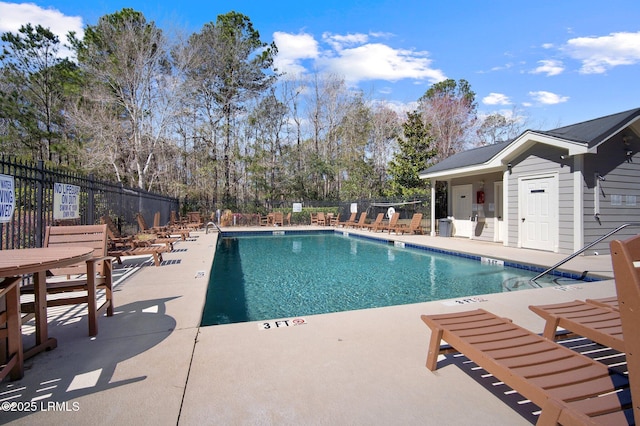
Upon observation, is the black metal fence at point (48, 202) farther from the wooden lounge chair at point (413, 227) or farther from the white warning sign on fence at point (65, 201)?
the wooden lounge chair at point (413, 227)

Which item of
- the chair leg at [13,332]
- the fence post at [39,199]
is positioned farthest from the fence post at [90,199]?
the chair leg at [13,332]

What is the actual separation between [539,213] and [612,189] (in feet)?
4.79

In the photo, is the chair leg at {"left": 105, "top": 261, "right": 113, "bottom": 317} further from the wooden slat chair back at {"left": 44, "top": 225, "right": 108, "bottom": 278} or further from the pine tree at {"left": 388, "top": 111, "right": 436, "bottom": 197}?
the pine tree at {"left": 388, "top": 111, "right": 436, "bottom": 197}

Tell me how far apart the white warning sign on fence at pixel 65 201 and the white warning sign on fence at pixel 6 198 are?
1.20 meters

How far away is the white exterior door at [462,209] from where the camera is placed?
1115 cm

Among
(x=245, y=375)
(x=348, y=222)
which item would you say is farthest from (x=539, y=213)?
(x=348, y=222)

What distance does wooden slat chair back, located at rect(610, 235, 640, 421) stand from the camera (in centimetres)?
101

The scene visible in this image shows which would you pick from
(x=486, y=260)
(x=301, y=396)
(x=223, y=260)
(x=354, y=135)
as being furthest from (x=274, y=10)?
(x=301, y=396)

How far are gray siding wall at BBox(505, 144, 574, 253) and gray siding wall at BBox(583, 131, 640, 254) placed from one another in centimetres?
29

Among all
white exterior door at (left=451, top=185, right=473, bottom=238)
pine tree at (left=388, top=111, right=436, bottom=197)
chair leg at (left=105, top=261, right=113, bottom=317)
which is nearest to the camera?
chair leg at (left=105, top=261, right=113, bottom=317)

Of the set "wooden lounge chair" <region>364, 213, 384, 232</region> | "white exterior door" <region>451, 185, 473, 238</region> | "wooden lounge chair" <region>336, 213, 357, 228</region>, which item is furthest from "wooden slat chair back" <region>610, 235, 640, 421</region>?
"wooden lounge chair" <region>336, 213, 357, 228</region>

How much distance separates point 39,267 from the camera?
182 centimetres

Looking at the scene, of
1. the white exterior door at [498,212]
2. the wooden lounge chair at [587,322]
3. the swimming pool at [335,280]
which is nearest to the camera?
the wooden lounge chair at [587,322]

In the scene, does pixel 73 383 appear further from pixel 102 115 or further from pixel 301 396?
pixel 102 115
